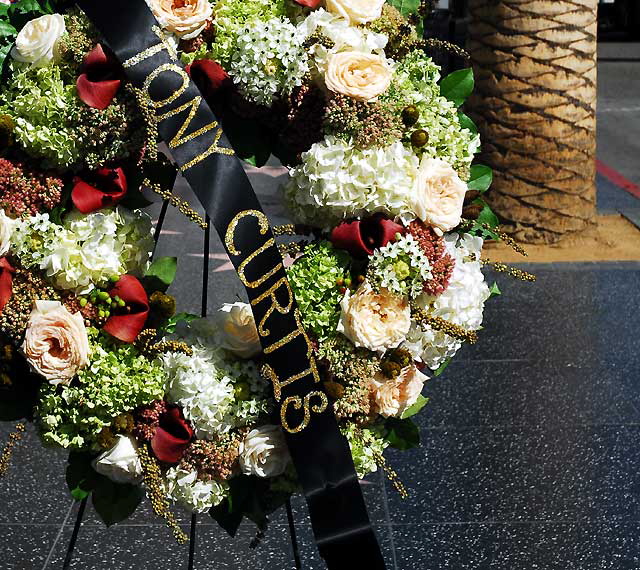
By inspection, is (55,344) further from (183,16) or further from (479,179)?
(479,179)

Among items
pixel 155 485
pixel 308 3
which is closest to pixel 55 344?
pixel 155 485

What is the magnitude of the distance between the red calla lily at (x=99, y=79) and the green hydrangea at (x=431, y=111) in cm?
61

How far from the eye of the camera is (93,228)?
7.56 feet

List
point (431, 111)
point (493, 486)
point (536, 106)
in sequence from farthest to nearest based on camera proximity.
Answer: point (536, 106)
point (493, 486)
point (431, 111)

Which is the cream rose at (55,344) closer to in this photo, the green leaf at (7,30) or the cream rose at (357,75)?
the green leaf at (7,30)

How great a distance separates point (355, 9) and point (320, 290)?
0.65m

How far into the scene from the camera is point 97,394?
2.28 metres

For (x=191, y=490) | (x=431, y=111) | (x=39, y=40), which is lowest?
(x=191, y=490)

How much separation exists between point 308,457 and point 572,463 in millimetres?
2285

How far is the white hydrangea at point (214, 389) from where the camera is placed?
2.30 metres

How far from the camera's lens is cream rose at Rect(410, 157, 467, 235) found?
7.75 feet

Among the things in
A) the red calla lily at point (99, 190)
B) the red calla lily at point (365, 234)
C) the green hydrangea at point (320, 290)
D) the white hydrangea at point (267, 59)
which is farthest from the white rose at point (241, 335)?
the white hydrangea at point (267, 59)

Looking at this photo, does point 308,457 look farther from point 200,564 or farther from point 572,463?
point 572,463

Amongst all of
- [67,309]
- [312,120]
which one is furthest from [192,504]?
[312,120]
